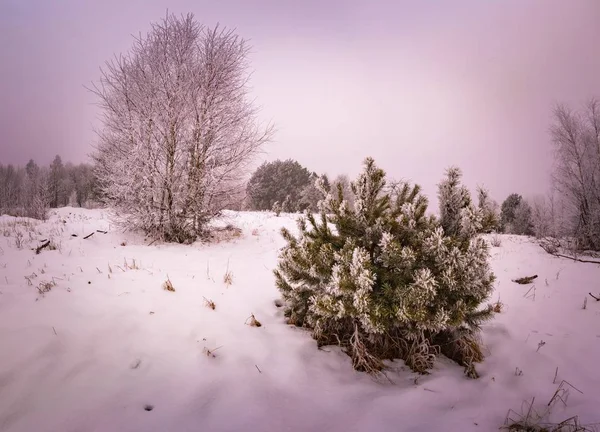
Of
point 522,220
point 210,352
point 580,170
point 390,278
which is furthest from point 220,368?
point 522,220

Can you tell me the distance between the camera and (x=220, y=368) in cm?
240

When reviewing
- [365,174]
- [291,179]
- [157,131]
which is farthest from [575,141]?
[291,179]

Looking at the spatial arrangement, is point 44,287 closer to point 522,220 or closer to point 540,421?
point 540,421

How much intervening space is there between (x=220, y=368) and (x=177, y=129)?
6.79m

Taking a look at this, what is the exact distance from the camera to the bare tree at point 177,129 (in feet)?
23.9

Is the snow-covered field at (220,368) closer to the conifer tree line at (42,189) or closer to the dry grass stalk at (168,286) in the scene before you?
the dry grass stalk at (168,286)

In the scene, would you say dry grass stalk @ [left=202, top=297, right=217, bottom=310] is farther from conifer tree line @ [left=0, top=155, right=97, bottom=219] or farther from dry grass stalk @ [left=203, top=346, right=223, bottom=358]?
conifer tree line @ [left=0, top=155, right=97, bottom=219]

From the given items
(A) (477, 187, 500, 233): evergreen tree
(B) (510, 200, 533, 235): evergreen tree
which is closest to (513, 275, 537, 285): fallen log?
(A) (477, 187, 500, 233): evergreen tree

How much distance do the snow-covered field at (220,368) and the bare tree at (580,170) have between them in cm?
988

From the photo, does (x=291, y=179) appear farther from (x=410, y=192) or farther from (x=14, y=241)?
(x=410, y=192)

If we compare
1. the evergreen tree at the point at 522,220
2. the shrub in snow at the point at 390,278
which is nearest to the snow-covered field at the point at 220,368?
the shrub in snow at the point at 390,278

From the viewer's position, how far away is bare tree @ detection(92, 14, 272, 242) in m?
7.29

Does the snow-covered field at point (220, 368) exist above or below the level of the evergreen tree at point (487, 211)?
below

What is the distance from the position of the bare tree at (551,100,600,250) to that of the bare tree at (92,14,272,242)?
1283cm
